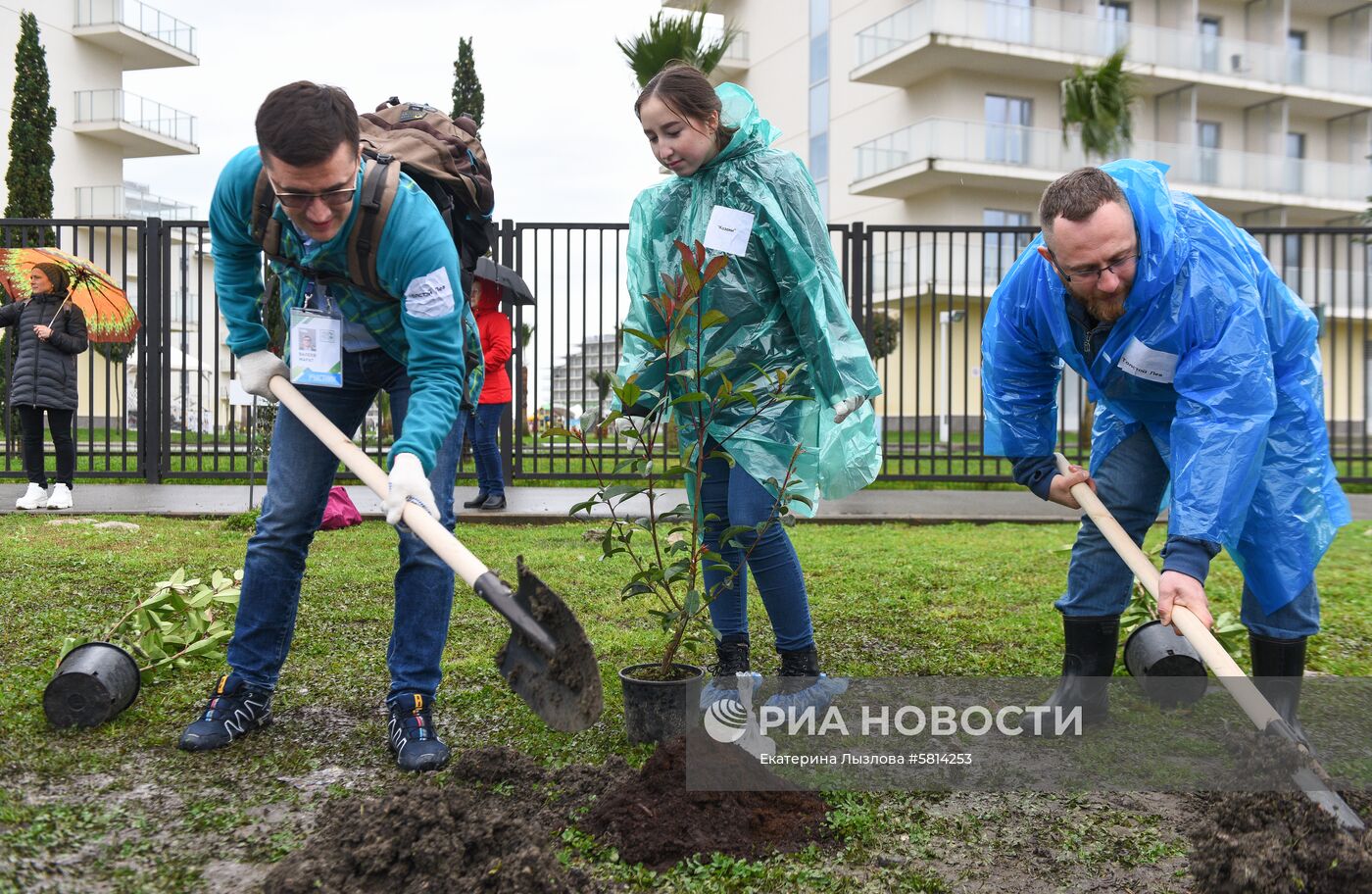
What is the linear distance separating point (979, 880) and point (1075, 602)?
3.89 ft

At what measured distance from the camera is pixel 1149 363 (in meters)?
2.54

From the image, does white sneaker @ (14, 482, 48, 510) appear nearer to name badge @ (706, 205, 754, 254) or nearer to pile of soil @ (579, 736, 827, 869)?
name badge @ (706, 205, 754, 254)

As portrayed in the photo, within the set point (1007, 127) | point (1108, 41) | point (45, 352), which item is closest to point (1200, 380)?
point (45, 352)

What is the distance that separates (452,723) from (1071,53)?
25938 mm

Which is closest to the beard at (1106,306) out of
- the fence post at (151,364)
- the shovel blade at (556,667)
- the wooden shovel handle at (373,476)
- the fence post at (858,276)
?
the shovel blade at (556,667)

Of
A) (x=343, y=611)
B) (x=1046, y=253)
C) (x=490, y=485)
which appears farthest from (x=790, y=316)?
(x=490, y=485)

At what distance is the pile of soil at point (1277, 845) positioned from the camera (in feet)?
5.98

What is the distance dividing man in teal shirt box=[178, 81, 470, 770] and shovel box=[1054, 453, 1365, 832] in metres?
1.69

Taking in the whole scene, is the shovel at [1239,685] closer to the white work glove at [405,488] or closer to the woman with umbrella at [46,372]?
the white work glove at [405,488]

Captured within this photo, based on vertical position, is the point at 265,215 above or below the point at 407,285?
above

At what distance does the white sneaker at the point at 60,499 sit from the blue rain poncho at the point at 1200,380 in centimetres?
629

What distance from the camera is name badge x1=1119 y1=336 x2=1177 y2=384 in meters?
2.52

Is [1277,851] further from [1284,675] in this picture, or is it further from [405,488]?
[405,488]

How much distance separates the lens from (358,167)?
2367 millimetres
